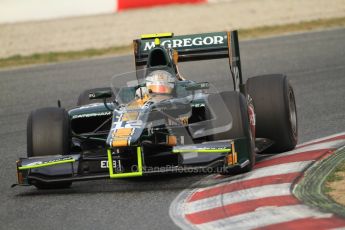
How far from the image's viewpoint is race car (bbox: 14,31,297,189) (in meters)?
9.13

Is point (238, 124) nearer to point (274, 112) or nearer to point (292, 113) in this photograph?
point (274, 112)

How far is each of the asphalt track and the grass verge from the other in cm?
71

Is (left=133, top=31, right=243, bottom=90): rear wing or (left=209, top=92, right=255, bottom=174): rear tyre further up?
(left=133, top=31, right=243, bottom=90): rear wing

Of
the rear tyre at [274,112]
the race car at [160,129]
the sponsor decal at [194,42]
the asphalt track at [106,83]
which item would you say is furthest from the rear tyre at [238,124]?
the sponsor decal at [194,42]

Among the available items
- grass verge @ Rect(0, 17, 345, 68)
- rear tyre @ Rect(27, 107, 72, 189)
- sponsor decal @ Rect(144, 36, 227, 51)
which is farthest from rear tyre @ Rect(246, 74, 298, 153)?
grass verge @ Rect(0, 17, 345, 68)

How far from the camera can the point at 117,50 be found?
21172mm

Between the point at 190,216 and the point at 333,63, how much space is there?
10.2 metres

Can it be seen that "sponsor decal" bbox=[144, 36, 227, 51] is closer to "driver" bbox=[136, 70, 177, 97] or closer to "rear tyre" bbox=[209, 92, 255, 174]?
"driver" bbox=[136, 70, 177, 97]

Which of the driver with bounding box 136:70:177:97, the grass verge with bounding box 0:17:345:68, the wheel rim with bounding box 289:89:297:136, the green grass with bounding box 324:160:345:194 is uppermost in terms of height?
the grass verge with bounding box 0:17:345:68

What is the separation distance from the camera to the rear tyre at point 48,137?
9.57m

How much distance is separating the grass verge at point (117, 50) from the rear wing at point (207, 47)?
8.95 metres

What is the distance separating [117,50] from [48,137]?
11.7 meters

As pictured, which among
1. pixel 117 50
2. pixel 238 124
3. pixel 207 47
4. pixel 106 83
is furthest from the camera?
pixel 117 50

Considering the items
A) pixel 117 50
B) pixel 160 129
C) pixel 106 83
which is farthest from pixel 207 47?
pixel 117 50
